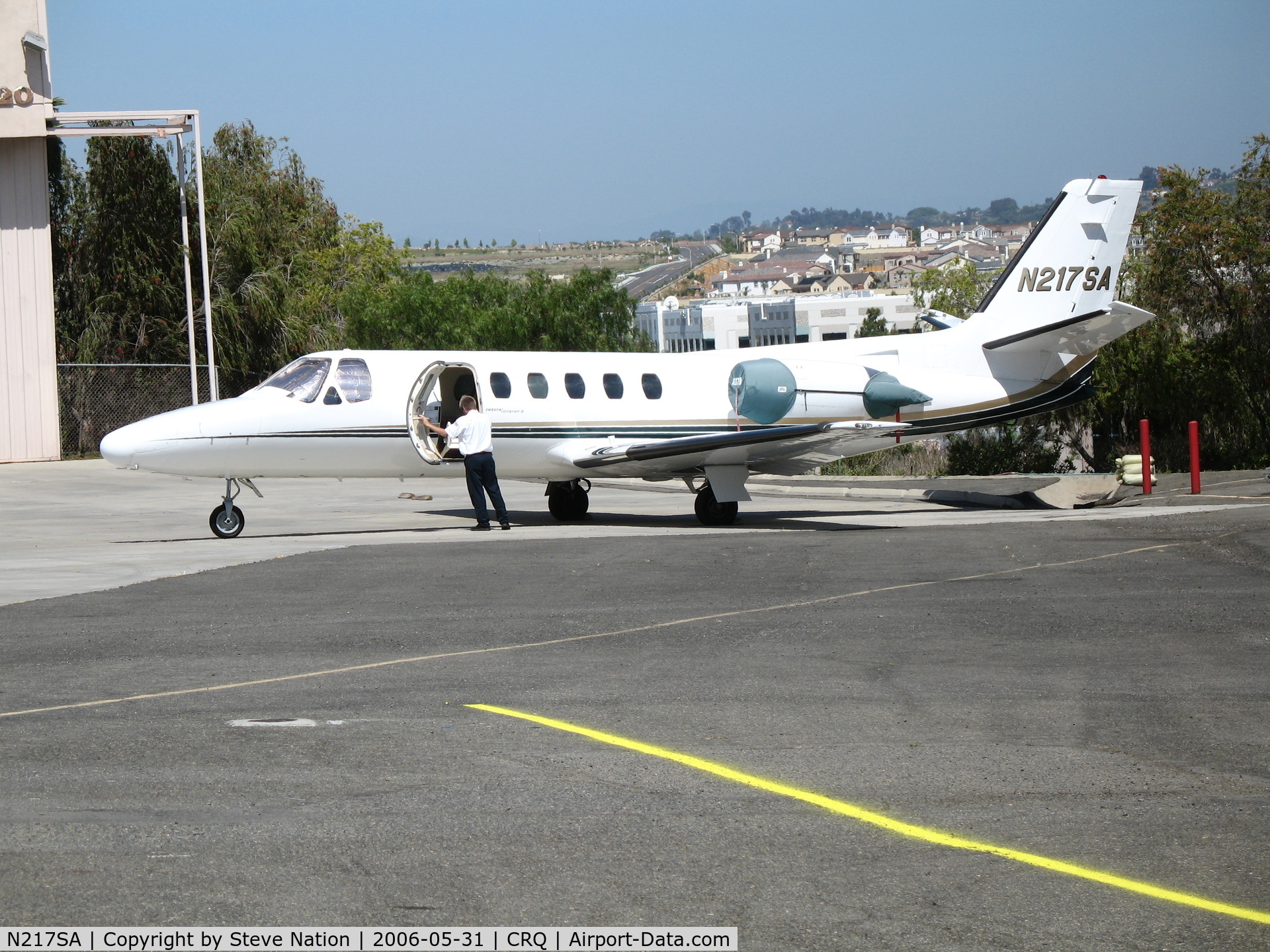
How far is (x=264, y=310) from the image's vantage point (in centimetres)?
4075

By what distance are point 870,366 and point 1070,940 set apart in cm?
1787

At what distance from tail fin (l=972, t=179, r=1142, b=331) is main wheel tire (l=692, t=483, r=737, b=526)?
612 cm

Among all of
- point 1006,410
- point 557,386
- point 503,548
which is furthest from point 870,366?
point 503,548

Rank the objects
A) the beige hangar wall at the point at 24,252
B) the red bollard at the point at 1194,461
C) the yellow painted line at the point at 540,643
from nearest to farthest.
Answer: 1. the yellow painted line at the point at 540,643
2. the red bollard at the point at 1194,461
3. the beige hangar wall at the point at 24,252

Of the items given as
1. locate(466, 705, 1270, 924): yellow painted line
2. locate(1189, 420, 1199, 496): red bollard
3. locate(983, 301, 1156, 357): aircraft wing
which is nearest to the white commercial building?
locate(1189, 420, 1199, 496): red bollard

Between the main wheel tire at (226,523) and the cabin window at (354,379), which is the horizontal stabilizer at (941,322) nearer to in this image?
the cabin window at (354,379)

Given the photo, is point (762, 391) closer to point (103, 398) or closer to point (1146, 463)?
point (1146, 463)

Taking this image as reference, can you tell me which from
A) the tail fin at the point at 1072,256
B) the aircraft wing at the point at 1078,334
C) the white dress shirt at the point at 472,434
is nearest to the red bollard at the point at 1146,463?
the aircraft wing at the point at 1078,334

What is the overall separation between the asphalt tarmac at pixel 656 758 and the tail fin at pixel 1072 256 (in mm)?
11012

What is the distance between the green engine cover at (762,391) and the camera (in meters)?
20.7

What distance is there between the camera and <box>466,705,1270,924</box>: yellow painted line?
490 cm

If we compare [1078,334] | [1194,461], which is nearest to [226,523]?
[1078,334]

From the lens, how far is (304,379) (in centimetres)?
1861

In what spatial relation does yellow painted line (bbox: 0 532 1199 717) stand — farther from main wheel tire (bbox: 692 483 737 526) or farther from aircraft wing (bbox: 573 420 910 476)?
main wheel tire (bbox: 692 483 737 526)
